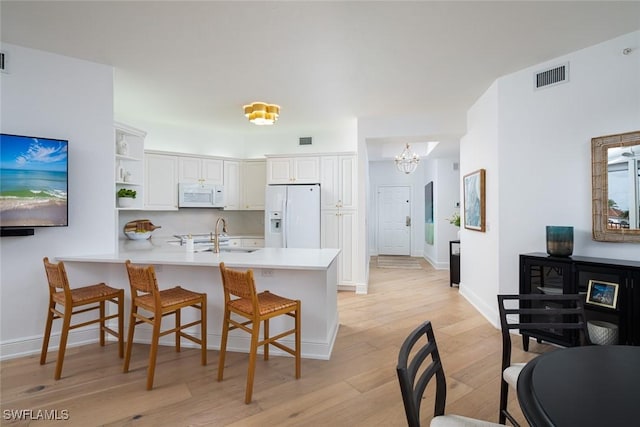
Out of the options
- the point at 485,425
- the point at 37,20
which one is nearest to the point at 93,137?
the point at 37,20

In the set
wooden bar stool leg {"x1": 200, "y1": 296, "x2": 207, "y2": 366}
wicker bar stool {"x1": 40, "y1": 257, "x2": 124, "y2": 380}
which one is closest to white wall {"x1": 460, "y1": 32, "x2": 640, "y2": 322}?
wooden bar stool leg {"x1": 200, "y1": 296, "x2": 207, "y2": 366}

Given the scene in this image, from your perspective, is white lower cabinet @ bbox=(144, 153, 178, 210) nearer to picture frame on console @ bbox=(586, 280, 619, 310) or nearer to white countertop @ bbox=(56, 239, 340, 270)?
white countertop @ bbox=(56, 239, 340, 270)

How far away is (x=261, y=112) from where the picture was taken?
12.5ft

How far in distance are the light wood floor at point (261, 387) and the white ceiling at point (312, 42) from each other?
2724mm

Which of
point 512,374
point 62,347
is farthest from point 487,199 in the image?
point 62,347

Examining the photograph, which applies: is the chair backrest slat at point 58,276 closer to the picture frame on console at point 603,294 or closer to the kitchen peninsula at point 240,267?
the kitchen peninsula at point 240,267

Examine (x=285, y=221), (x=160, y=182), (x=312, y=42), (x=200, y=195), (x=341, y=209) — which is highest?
(x=312, y=42)

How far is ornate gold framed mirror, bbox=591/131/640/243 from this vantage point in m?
2.58

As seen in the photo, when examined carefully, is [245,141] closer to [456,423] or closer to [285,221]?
[285,221]

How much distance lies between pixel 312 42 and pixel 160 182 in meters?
3.48

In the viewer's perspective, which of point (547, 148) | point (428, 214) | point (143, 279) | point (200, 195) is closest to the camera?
point (143, 279)

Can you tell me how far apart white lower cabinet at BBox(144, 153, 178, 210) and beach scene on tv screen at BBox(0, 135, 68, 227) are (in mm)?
2045

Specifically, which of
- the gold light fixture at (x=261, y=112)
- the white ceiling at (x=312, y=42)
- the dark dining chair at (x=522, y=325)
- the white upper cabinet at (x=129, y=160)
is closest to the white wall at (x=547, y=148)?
the white ceiling at (x=312, y=42)

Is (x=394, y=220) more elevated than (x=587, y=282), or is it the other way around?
(x=394, y=220)
